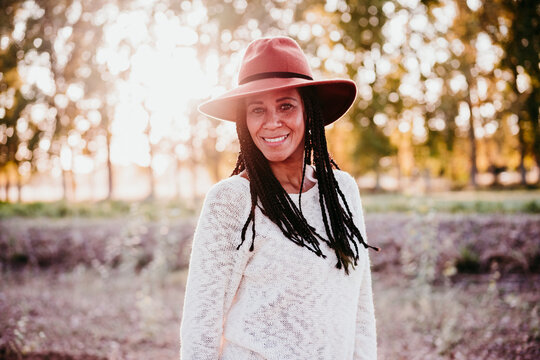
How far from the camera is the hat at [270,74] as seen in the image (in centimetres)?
159

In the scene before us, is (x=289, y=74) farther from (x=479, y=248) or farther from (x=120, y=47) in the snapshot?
(x=120, y=47)

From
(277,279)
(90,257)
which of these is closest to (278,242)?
(277,279)

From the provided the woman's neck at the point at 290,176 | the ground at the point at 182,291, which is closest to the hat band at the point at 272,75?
the woman's neck at the point at 290,176

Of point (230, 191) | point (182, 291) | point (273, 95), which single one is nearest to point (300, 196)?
point (230, 191)

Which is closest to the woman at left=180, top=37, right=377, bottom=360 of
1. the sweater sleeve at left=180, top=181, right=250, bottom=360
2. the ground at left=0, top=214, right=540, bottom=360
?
the sweater sleeve at left=180, top=181, right=250, bottom=360

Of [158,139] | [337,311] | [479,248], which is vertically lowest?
[479,248]

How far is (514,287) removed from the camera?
6055 millimetres

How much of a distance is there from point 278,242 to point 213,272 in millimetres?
252

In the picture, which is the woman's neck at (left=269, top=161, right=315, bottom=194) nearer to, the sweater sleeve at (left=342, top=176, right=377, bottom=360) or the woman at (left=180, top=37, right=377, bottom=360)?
the woman at (left=180, top=37, right=377, bottom=360)

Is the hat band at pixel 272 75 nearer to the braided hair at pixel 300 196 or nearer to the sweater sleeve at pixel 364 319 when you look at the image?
the braided hair at pixel 300 196

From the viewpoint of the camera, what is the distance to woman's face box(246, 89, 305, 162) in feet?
5.40

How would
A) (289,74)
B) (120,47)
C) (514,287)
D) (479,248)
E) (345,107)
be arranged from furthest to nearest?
(120,47) → (479,248) → (514,287) → (345,107) → (289,74)

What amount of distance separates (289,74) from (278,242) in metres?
0.65

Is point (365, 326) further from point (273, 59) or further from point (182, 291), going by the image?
point (182, 291)
